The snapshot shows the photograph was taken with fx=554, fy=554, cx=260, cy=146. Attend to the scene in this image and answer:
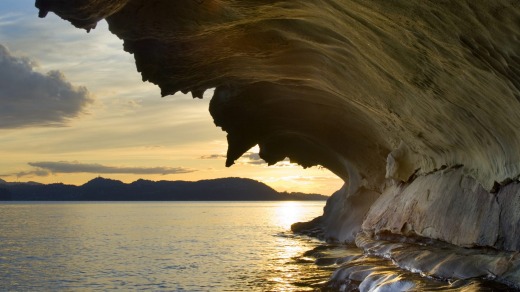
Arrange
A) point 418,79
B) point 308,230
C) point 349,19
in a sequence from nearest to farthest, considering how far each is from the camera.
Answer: point 349,19, point 418,79, point 308,230

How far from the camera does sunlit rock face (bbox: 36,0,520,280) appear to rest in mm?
7484

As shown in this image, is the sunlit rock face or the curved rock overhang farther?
the sunlit rock face

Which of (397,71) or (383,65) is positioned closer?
(397,71)

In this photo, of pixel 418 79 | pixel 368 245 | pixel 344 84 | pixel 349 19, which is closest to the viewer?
pixel 349 19

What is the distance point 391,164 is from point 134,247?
26.2 m

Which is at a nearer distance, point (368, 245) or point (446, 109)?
point (446, 109)

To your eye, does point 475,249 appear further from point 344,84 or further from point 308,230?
point 308,230

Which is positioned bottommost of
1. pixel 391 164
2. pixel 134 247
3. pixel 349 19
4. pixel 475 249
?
pixel 134 247

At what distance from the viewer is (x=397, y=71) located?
10.6 metres

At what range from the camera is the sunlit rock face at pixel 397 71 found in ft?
24.6

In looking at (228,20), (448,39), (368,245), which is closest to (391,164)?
(368,245)

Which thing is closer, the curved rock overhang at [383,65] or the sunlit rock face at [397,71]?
the curved rock overhang at [383,65]

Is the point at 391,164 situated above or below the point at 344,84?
below

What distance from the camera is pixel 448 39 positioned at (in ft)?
24.3
